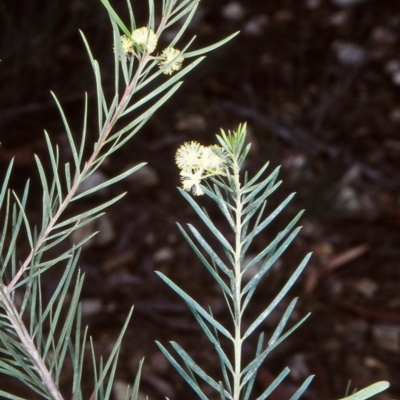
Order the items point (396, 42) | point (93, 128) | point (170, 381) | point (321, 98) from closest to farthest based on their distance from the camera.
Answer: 1. point (170, 381)
2. point (93, 128)
3. point (321, 98)
4. point (396, 42)

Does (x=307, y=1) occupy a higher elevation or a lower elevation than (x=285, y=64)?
higher

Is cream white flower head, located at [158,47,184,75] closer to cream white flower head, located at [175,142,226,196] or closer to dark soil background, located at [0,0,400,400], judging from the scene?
cream white flower head, located at [175,142,226,196]

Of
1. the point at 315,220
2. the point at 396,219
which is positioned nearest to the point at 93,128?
the point at 315,220

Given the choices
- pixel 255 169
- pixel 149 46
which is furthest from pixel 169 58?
pixel 255 169

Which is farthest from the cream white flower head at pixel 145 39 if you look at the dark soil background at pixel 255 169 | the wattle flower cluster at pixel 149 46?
the dark soil background at pixel 255 169

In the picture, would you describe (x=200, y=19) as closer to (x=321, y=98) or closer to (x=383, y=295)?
(x=321, y=98)

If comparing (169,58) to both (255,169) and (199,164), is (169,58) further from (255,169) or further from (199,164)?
(255,169)

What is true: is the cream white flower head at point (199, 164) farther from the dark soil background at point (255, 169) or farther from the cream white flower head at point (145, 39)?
the dark soil background at point (255, 169)
